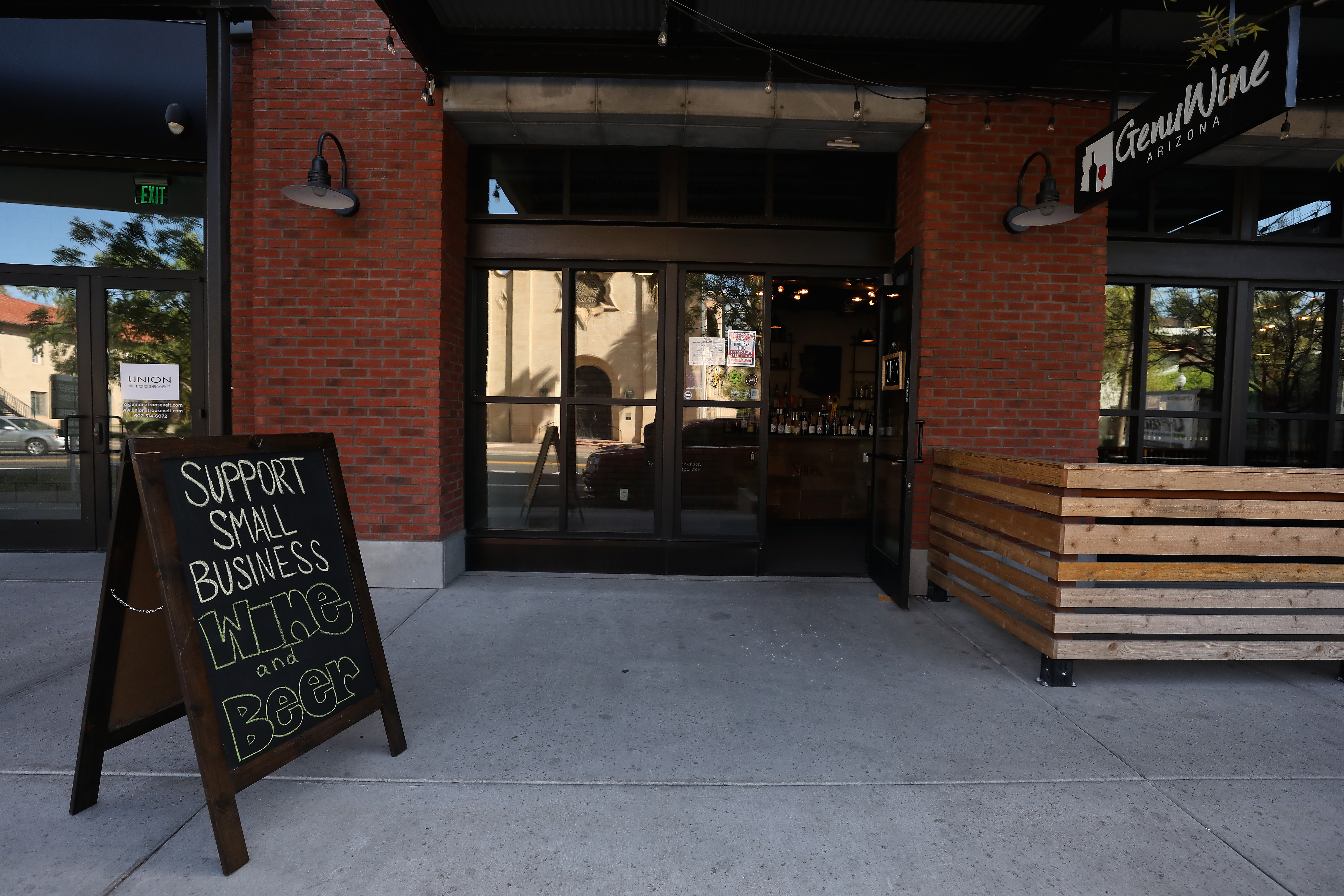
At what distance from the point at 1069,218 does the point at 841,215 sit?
170 cm

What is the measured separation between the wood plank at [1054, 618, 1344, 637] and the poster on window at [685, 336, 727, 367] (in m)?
3.20

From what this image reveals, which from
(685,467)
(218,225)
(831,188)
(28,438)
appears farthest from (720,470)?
(28,438)

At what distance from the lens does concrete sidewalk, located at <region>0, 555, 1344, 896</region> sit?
6.66ft

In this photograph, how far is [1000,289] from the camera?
490cm

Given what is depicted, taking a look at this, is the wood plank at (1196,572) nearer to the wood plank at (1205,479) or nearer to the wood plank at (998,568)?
the wood plank at (998,568)

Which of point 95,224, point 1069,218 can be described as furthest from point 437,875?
point 95,224

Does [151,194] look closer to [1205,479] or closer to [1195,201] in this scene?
[1205,479]

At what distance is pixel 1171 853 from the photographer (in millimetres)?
2141

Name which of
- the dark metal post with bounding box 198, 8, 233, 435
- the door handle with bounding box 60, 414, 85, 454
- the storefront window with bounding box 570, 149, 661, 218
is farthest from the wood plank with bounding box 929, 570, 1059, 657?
the door handle with bounding box 60, 414, 85, 454

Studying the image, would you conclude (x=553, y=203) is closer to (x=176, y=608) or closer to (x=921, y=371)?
(x=921, y=371)

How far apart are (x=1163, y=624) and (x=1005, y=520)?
0.91 m

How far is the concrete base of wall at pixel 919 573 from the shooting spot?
16.2 feet

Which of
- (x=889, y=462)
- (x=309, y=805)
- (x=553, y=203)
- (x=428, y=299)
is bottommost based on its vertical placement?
(x=309, y=805)

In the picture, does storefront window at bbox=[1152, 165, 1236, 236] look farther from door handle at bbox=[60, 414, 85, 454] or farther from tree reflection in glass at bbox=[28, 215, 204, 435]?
door handle at bbox=[60, 414, 85, 454]
